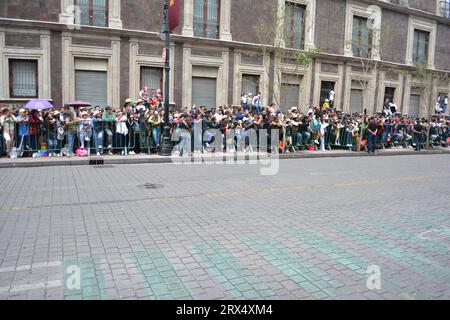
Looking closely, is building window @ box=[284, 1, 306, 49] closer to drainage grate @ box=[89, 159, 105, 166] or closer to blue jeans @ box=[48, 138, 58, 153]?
drainage grate @ box=[89, 159, 105, 166]

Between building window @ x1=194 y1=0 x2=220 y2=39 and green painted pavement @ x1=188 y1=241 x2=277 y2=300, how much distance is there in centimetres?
2002

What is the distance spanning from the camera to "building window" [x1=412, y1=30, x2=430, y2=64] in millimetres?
34219

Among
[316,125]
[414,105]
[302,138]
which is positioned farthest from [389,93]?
[302,138]

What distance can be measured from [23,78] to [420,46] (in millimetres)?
31842

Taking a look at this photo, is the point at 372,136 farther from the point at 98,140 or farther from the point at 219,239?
the point at 219,239

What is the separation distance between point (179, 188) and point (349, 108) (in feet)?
77.9

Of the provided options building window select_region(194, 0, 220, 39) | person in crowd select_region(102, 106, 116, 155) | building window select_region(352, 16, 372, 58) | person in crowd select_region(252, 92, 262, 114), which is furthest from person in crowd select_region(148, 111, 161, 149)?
building window select_region(352, 16, 372, 58)

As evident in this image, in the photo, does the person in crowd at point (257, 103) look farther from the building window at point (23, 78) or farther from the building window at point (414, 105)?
the building window at point (414, 105)

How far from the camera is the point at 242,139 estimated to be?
18.5 m

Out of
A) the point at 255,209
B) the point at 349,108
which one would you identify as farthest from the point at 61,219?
the point at 349,108

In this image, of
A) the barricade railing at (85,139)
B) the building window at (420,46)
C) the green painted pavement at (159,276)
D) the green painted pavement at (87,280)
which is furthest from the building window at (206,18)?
the green painted pavement at (87,280)

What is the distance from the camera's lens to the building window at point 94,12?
20250 millimetres

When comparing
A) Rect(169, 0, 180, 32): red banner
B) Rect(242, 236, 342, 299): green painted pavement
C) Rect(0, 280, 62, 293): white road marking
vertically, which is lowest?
Rect(0, 280, 62, 293): white road marking

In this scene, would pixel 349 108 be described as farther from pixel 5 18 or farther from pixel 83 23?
pixel 5 18
